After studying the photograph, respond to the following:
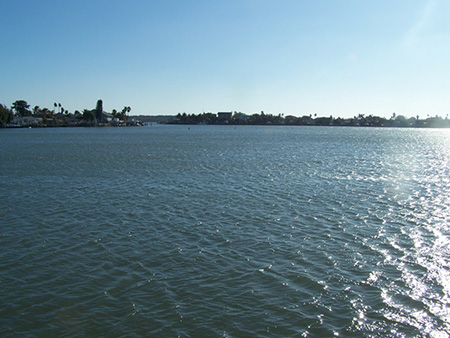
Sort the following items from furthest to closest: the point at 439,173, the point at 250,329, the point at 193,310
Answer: the point at 439,173 < the point at 193,310 < the point at 250,329

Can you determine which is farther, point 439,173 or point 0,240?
point 439,173

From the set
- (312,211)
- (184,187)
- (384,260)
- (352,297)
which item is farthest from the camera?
(184,187)

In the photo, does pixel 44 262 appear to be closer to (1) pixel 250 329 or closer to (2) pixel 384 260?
(1) pixel 250 329

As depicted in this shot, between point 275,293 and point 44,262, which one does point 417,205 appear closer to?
point 275,293

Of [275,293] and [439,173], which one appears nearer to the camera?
[275,293]

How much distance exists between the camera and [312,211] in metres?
20.6

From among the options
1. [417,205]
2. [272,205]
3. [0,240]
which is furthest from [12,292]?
[417,205]

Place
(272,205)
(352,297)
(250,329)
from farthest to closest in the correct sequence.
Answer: (272,205) < (352,297) < (250,329)

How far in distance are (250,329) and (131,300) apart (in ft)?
12.1

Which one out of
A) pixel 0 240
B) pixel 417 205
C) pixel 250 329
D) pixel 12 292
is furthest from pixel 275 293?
pixel 417 205

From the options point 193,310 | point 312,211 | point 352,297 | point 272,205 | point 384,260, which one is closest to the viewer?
point 193,310

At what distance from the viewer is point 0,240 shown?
15.7 meters

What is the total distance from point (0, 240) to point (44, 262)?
3.82 metres

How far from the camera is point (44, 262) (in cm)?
1341
